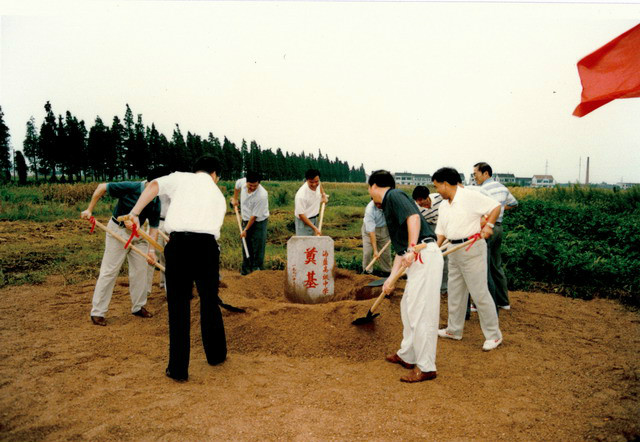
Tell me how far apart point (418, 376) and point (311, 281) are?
8.60 ft

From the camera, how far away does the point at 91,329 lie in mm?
4750

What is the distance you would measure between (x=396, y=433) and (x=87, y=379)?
8.52 feet

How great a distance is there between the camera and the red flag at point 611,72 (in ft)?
11.2

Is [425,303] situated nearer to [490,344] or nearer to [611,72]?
[490,344]

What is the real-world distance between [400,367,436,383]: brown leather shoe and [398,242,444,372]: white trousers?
4 centimetres

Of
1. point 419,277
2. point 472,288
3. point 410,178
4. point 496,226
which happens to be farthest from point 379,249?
point 410,178

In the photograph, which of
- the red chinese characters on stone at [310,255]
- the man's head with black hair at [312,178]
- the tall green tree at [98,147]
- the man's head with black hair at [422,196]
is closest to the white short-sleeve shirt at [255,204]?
the man's head with black hair at [312,178]

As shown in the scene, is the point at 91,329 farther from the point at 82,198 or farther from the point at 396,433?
the point at 82,198

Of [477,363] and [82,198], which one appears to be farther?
[82,198]

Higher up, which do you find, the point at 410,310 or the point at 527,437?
the point at 410,310

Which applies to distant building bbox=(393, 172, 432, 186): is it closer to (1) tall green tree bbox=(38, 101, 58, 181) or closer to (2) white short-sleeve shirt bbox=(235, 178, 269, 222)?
(1) tall green tree bbox=(38, 101, 58, 181)

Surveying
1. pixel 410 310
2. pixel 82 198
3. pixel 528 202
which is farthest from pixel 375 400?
pixel 82 198

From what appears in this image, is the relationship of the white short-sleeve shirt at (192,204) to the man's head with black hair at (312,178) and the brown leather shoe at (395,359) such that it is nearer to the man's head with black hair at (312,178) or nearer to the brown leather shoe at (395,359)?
the brown leather shoe at (395,359)

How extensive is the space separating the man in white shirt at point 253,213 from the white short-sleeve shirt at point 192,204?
2.98m
